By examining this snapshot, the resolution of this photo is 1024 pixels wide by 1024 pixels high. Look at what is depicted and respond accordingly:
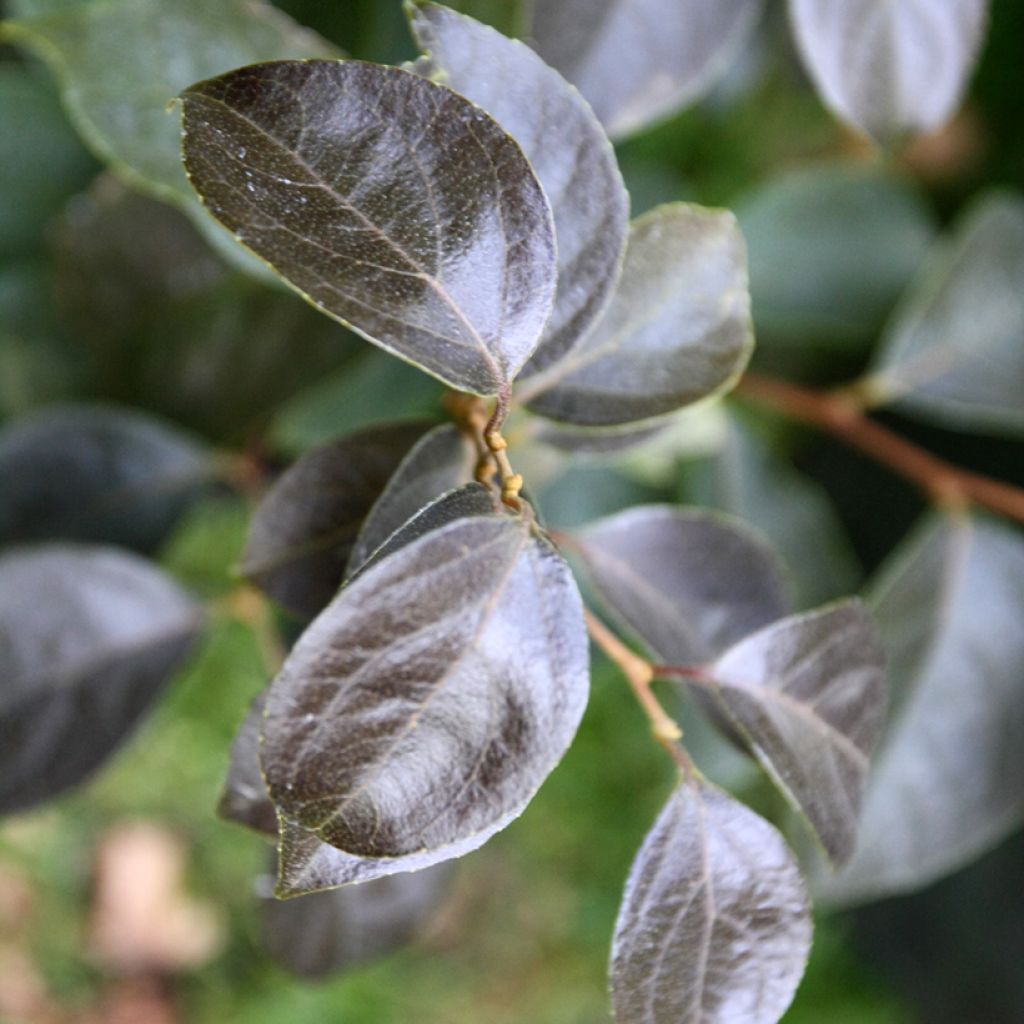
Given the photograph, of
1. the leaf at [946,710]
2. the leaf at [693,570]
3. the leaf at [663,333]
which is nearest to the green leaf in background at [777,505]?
the leaf at [946,710]

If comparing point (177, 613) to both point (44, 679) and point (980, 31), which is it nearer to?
point (44, 679)

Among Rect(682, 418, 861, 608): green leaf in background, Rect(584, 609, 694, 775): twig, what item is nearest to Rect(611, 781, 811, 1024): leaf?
Rect(584, 609, 694, 775): twig

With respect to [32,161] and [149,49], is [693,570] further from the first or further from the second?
[32,161]

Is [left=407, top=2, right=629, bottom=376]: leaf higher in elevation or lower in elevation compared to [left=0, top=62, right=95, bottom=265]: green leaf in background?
higher

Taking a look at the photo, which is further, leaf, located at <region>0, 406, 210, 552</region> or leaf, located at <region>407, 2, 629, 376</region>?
leaf, located at <region>0, 406, 210, 552</region>

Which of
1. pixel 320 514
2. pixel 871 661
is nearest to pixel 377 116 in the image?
pixel 320 514

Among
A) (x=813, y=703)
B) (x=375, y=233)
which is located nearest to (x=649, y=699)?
(x=813, y=703)

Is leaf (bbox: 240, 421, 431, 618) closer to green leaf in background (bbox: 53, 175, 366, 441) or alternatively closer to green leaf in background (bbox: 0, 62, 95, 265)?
green leaf in background (bbox: 53, 175, 366, 441)
